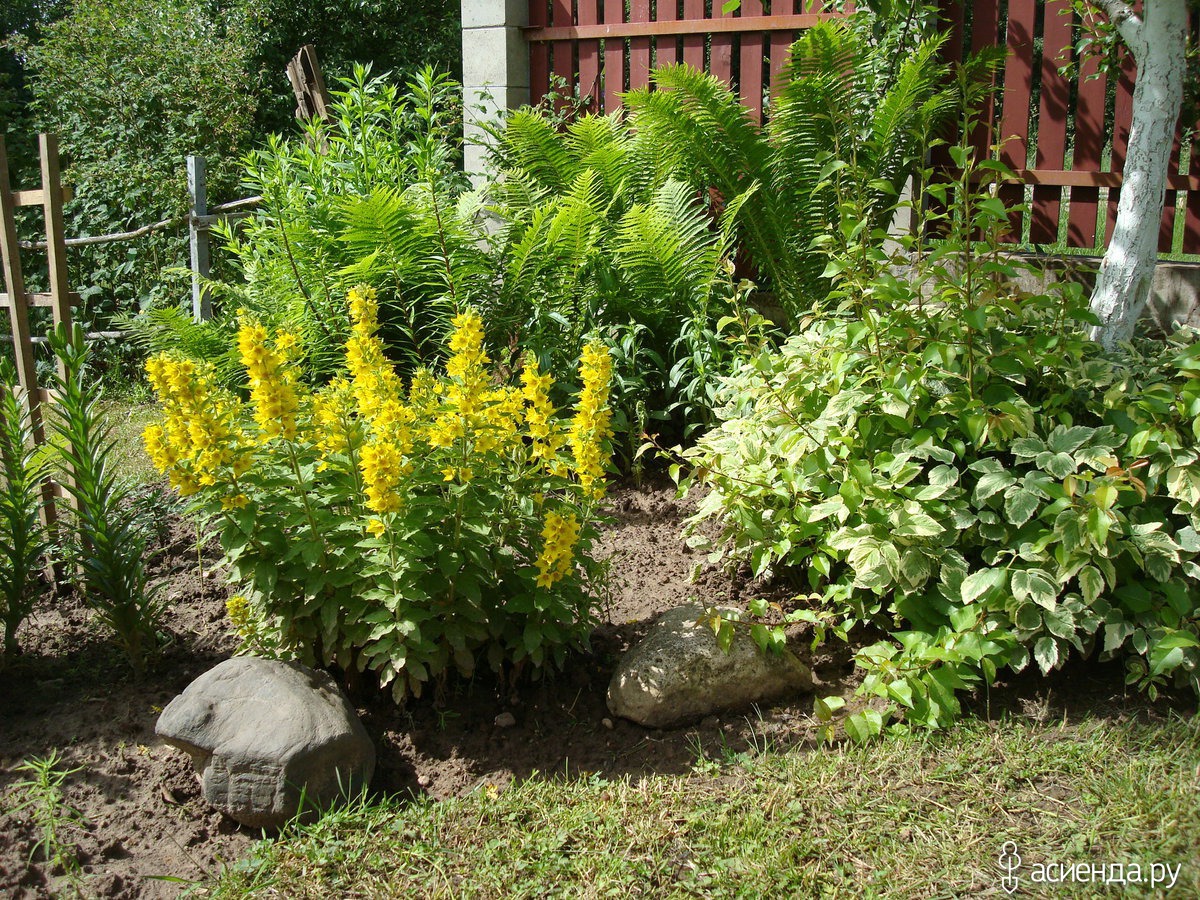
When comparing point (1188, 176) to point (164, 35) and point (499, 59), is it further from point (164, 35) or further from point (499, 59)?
point (164, 35)

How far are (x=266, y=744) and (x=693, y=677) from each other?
3.74 ft

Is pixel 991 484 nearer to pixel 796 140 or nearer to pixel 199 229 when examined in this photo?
pixel 796 140

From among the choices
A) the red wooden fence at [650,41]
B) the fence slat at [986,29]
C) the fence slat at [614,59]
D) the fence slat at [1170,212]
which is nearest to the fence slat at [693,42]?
the red wooden fence at [650,41]

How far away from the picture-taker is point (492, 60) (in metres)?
6.37

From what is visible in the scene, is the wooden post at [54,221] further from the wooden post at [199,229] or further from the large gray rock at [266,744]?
the wooden post at [199,229]

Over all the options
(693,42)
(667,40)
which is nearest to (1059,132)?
(693,42)

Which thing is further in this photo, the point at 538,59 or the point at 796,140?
the point at 538,59

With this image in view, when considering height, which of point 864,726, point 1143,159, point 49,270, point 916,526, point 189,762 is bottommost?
point 189,762

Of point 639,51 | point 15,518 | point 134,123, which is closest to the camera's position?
point 15,518

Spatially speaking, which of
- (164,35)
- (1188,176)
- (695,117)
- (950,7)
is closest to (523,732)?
(695,117)

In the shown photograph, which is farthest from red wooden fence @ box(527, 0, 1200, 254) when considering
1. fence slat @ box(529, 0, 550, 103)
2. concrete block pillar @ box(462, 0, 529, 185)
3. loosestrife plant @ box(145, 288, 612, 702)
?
loosestrife plant @ box(145, 288, 612, 702)

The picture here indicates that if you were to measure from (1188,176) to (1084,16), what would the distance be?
2.75 feet

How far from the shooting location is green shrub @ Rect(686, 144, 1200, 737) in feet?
8.55

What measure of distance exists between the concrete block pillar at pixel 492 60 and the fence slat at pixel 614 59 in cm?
63
